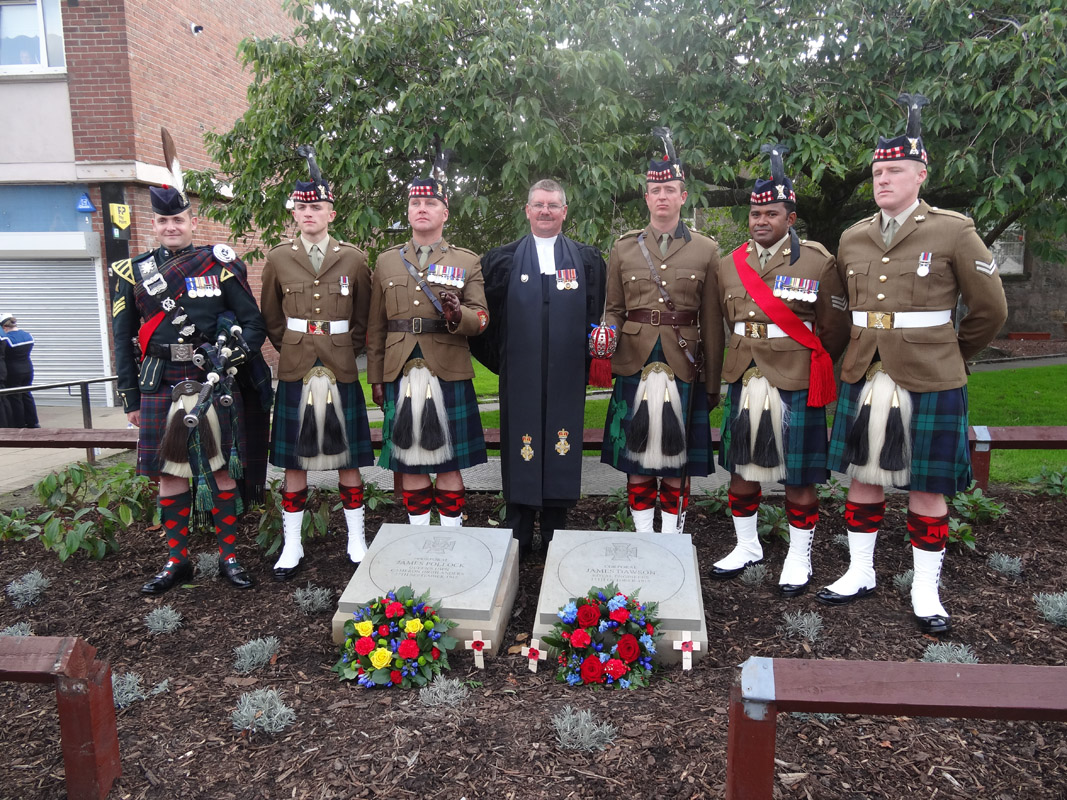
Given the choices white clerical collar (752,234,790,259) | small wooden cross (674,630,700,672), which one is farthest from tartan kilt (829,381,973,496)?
small wooden cross (674,630,700,672)

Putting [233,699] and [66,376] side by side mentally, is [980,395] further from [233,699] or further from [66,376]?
[66,376]

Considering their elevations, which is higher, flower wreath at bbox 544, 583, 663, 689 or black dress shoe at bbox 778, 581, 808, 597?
flower wreath at bbox 544, 583, 663, 689

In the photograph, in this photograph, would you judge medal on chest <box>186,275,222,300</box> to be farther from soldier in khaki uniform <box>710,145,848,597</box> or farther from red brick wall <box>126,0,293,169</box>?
red brick wall <box>126,0,293,169</box>

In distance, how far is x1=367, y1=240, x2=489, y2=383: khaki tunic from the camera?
3.79 m

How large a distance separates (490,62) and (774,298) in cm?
259

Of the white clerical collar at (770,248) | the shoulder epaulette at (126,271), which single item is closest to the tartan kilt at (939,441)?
the white clerical collar at (770,248)

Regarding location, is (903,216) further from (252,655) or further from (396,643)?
(252,655)

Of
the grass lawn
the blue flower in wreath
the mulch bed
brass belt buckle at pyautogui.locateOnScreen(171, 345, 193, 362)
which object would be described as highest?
brass belt buckle at pyautogui.locateOnScreen(171, 345, 193, 362)

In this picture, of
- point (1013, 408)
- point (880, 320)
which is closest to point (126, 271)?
point (880, 320)

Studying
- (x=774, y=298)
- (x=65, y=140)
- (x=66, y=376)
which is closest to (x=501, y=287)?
(x=774, y=298)

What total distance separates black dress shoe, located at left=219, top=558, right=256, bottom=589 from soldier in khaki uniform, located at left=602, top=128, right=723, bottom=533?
6.29 feet

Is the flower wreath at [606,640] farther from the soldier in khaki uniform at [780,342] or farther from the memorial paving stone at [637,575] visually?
the soldier in khaki uniform at [780,342]

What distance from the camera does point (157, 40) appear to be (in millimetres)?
10820

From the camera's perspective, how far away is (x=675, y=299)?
3803 mm
